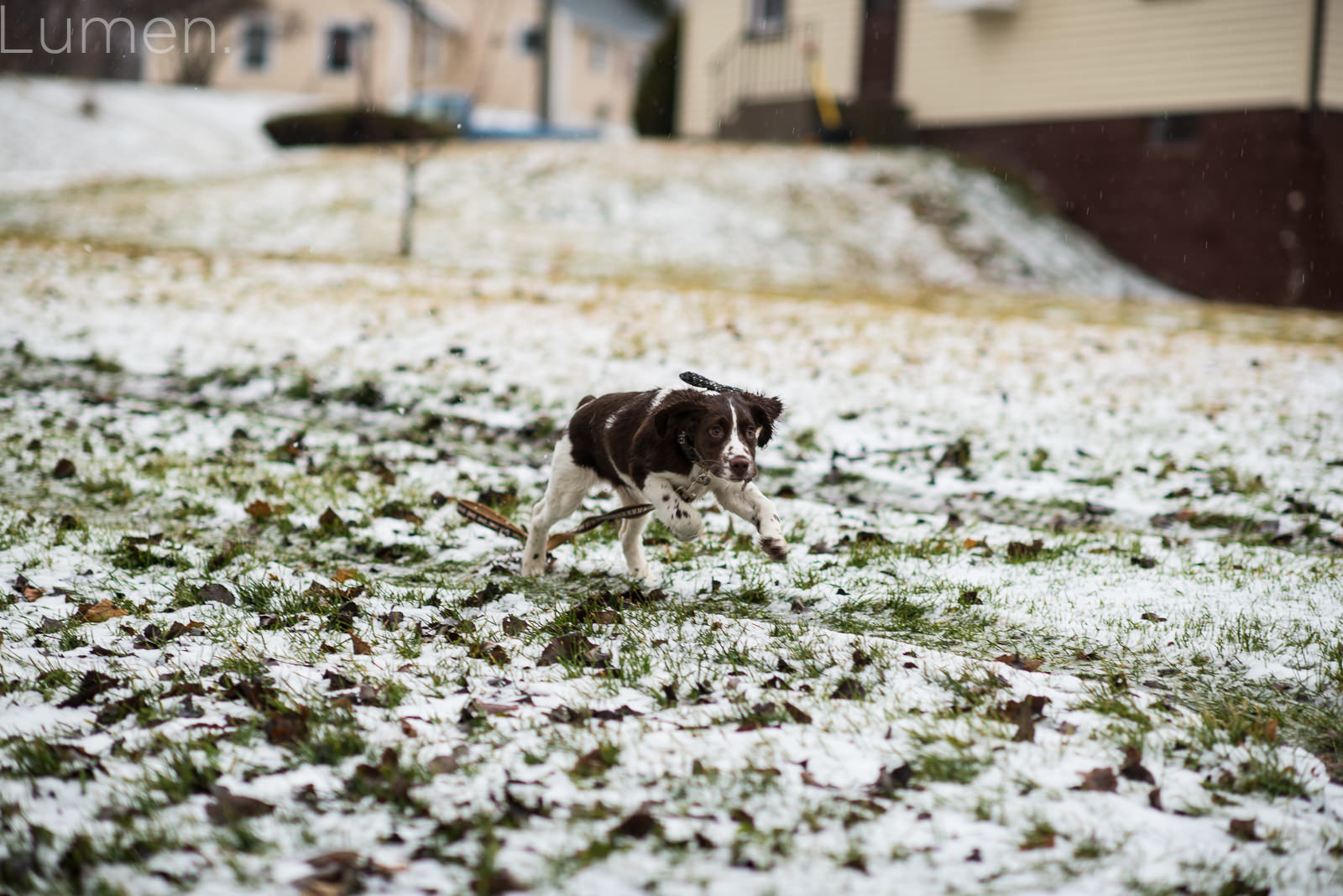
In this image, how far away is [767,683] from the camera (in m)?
3.95

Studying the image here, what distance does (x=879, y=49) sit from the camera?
2334 centimetres

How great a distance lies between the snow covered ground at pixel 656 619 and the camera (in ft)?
9.77

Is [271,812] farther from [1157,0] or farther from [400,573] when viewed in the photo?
[1157,0]

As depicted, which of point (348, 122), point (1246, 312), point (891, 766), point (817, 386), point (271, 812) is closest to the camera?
point (271, 812)

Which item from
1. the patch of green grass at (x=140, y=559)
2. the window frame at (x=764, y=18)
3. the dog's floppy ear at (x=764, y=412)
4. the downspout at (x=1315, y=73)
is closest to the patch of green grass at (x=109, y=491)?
the patch of green grass at (x=140, y=559)

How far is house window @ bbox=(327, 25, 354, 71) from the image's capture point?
43.0 meters

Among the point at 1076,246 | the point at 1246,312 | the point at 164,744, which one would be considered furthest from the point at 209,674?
the point at 1076,246

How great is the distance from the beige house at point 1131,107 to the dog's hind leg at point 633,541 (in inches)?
627

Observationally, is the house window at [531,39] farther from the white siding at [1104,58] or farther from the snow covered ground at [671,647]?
the snow covered ground at [671,647]

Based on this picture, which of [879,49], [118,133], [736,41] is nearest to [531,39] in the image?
[118,133]

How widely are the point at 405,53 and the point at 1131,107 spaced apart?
31252 mm

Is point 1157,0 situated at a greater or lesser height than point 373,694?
greater

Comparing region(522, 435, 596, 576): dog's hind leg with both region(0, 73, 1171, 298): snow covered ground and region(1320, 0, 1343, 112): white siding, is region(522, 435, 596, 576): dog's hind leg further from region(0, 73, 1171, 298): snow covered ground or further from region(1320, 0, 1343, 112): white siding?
region(1320, 0, 1343, 112): white siding

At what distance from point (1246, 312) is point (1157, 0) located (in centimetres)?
612
